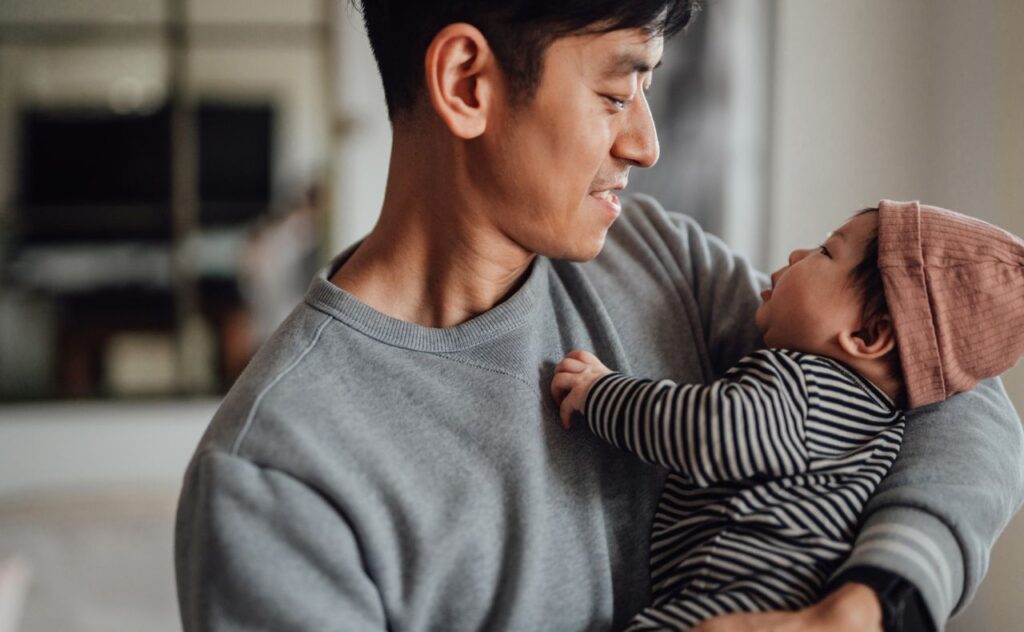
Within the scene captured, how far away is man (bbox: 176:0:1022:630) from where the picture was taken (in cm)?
95

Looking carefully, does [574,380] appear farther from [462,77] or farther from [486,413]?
[462,77]

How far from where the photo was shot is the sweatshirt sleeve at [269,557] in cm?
94

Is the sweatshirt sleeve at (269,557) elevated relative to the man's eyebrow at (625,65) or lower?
lower

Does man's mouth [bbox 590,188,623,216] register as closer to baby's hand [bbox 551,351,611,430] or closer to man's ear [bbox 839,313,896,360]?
baby's hand [bbox 551,351,611,430]

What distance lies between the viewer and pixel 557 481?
3.52 ft

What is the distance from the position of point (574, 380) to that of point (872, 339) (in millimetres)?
320

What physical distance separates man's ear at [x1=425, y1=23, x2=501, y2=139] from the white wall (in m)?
1.13

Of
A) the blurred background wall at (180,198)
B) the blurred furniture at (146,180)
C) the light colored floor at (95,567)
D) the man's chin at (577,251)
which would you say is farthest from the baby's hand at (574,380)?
the blurred furniture at (146,180)

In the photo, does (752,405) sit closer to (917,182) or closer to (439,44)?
(439,44)

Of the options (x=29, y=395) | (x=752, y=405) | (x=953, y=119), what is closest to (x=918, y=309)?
(x=752, y=405)

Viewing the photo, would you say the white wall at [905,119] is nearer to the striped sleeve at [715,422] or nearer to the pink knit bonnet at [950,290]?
the pink knit bonnet at [950,290]

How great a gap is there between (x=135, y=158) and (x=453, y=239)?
3.22 meters

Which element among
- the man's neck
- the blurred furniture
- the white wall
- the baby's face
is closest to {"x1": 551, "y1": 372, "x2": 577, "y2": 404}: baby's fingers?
the man's neck

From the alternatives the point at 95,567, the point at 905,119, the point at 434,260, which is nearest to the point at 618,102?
the point at 434,260
